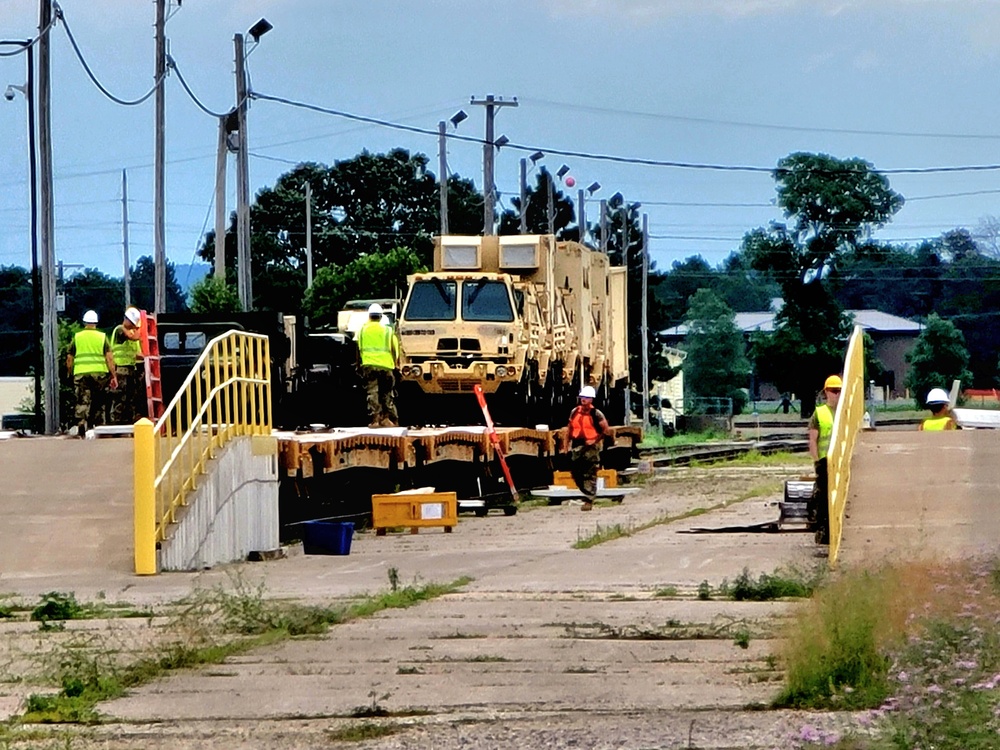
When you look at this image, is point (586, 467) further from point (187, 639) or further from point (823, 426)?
point (187, 639)

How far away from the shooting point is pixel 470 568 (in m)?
17.9

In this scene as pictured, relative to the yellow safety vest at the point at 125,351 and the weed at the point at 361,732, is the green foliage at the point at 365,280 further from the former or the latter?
the weed at the point at 361,732

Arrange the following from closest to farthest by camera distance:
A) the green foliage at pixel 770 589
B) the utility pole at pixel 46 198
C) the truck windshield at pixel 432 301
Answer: the green foliage at pixel 770 589, the truck windshield at pixel 432 301, the utility pole at pixel 46 198

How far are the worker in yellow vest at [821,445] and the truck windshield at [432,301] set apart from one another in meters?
11.3

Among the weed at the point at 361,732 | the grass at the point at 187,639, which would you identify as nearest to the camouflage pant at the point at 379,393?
the grass at the point at 187,639

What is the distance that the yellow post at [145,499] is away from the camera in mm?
17250

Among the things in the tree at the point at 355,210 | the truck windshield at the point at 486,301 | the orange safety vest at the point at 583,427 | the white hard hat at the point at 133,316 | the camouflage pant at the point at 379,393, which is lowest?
the orange safety vest at the point at 583,427

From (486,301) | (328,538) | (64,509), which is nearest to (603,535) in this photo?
(328,538)

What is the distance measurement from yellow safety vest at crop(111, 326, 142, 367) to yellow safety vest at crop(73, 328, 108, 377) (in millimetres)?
898

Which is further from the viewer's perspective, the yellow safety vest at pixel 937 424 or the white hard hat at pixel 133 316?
the white hard hat at pixel 133 316

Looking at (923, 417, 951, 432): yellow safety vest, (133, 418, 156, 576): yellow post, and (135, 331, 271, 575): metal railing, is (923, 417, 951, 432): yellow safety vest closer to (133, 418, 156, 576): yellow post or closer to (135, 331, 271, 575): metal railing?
(135, 331, 271, 575): metal railing

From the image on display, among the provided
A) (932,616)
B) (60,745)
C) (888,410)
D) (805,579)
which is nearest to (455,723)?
(60,745)

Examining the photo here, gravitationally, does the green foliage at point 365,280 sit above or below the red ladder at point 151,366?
above

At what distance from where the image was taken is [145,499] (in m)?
17.3
